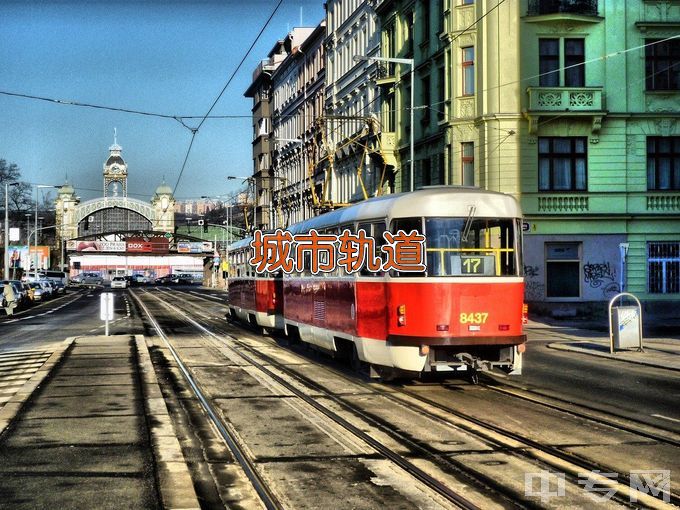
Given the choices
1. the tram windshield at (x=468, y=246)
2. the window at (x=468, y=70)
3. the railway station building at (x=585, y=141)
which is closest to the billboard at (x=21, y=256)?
the window at (x=468, y=70)

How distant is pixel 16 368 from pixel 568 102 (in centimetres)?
2464

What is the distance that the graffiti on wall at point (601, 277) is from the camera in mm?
36469

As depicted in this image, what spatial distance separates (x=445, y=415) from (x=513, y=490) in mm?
4076

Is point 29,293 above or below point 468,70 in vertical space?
below

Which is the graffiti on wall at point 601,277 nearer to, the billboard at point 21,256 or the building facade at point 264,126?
the building facade at point 264,126

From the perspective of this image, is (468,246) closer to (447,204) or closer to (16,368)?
(447,204)

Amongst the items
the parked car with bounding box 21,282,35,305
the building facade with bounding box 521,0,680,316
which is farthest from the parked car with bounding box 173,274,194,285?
the building facade with bounding box 521,0,680,316

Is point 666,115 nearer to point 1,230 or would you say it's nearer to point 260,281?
point 260,281

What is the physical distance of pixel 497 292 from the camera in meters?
13.9

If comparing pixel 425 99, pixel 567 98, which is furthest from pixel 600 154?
pixel 425 99

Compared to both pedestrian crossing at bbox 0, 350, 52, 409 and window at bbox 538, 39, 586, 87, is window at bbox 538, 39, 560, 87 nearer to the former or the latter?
window at bbox 538, 39, 586, 87

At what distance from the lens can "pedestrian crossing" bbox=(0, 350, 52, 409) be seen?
14.8m

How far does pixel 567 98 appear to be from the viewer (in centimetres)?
3628

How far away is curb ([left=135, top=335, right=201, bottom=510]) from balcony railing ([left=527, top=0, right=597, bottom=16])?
26684 millimetres
